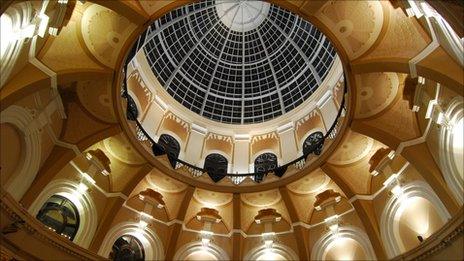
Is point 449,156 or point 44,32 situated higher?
point 44,32

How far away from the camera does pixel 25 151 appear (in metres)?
15.3

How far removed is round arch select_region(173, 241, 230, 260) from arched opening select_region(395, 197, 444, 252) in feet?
27.8

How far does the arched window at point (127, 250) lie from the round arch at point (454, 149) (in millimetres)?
14048

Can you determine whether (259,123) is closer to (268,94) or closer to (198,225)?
(268,94)

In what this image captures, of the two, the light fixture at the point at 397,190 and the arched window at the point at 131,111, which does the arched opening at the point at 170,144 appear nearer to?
the arched window at the point at 131,111

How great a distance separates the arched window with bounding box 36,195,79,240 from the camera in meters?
16.4

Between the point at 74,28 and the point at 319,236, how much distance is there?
1463 cm

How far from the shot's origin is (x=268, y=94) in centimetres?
2686

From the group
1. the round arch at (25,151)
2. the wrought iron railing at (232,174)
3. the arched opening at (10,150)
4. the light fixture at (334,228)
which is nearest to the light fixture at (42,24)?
the round arch at (25,151)

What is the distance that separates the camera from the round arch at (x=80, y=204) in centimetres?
1691

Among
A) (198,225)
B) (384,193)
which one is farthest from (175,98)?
(384,193)

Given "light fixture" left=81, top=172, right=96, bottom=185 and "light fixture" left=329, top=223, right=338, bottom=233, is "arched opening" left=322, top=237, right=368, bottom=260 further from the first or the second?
"light fixture" left=81, top=172, right=96, bottom=185

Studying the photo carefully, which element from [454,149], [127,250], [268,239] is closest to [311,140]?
[268,239]

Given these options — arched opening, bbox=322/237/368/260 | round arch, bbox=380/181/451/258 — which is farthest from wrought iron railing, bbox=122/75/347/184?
round arch, bbox=380/181/451/258
